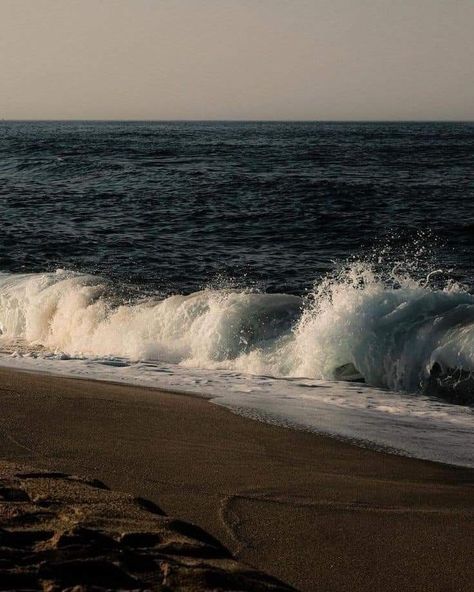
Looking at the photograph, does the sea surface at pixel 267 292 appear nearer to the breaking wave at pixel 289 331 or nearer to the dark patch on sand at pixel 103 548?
the breaking wave at pixel 289 331

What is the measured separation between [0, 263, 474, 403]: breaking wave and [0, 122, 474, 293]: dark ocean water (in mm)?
2743

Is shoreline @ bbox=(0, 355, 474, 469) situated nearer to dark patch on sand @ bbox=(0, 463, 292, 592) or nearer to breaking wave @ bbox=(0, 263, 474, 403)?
breaking wave @ bbox=(0, 263, 474, 403)

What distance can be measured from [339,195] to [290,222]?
4964mm

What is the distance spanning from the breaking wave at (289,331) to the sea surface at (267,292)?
21 mm

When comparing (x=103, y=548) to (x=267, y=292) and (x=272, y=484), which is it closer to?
(x=272, y=484)

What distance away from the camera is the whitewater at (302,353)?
6527mm

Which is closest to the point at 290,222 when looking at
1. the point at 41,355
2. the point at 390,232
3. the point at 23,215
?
the point at 390,232

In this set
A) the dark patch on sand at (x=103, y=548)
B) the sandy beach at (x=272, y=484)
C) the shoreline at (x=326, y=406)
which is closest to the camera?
the dark patch on sand at (x=103, y=548)

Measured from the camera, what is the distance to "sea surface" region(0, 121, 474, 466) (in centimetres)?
770

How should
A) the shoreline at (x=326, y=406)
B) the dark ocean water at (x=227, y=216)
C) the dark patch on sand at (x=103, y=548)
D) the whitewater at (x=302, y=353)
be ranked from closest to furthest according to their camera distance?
the dark patch on sand at (x=103, y=548) < the shoreline at (x=326, y=406) < the whitewater at (x=302, y=353) < the dark ocean water at (x=227, y=216)

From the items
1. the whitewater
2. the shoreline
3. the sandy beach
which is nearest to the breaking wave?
the whitewater

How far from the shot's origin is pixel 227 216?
22141mm

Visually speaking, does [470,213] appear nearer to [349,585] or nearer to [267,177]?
[267,177]

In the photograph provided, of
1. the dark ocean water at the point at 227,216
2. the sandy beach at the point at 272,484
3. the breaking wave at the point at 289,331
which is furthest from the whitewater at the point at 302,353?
the dark ocean water at the point at 227,216
